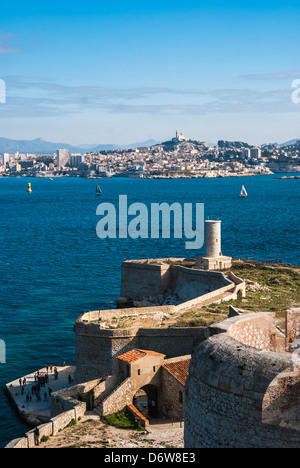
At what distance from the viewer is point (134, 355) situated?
19.1 m

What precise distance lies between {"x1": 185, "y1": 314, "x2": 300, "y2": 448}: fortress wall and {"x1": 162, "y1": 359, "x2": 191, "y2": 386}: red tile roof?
1049cm

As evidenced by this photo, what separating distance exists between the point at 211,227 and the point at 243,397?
25.3 meters

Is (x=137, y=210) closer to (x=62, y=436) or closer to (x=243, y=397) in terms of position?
(x=62, y=436)

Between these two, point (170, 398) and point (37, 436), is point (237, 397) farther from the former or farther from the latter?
point (170, 398)

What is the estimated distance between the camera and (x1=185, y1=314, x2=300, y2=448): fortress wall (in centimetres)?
671

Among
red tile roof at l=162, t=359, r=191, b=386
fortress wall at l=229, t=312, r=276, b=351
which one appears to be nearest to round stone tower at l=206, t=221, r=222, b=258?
red tile roof at l=162, t=359, r=191, b=386

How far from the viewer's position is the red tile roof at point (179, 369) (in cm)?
1812

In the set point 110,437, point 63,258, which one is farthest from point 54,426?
point 63,258

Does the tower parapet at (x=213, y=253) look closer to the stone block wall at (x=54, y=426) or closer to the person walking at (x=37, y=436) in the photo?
the stone block wall at (x=54, y=426)

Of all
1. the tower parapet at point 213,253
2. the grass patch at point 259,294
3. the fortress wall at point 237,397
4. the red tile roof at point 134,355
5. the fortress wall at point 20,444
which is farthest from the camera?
the tower parapet at point 213,253

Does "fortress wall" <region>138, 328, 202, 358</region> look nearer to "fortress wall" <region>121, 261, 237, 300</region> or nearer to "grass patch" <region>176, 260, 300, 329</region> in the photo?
"grass patch" <region>176, 260, 300, 329</region>

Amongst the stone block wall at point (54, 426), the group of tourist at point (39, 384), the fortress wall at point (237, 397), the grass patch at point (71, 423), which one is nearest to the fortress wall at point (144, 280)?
the group of tourist at point (39, 384)

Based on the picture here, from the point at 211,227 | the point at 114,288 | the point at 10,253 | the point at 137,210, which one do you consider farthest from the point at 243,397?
the point at 137,210

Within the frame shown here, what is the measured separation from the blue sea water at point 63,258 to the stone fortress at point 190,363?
324 centimetres
